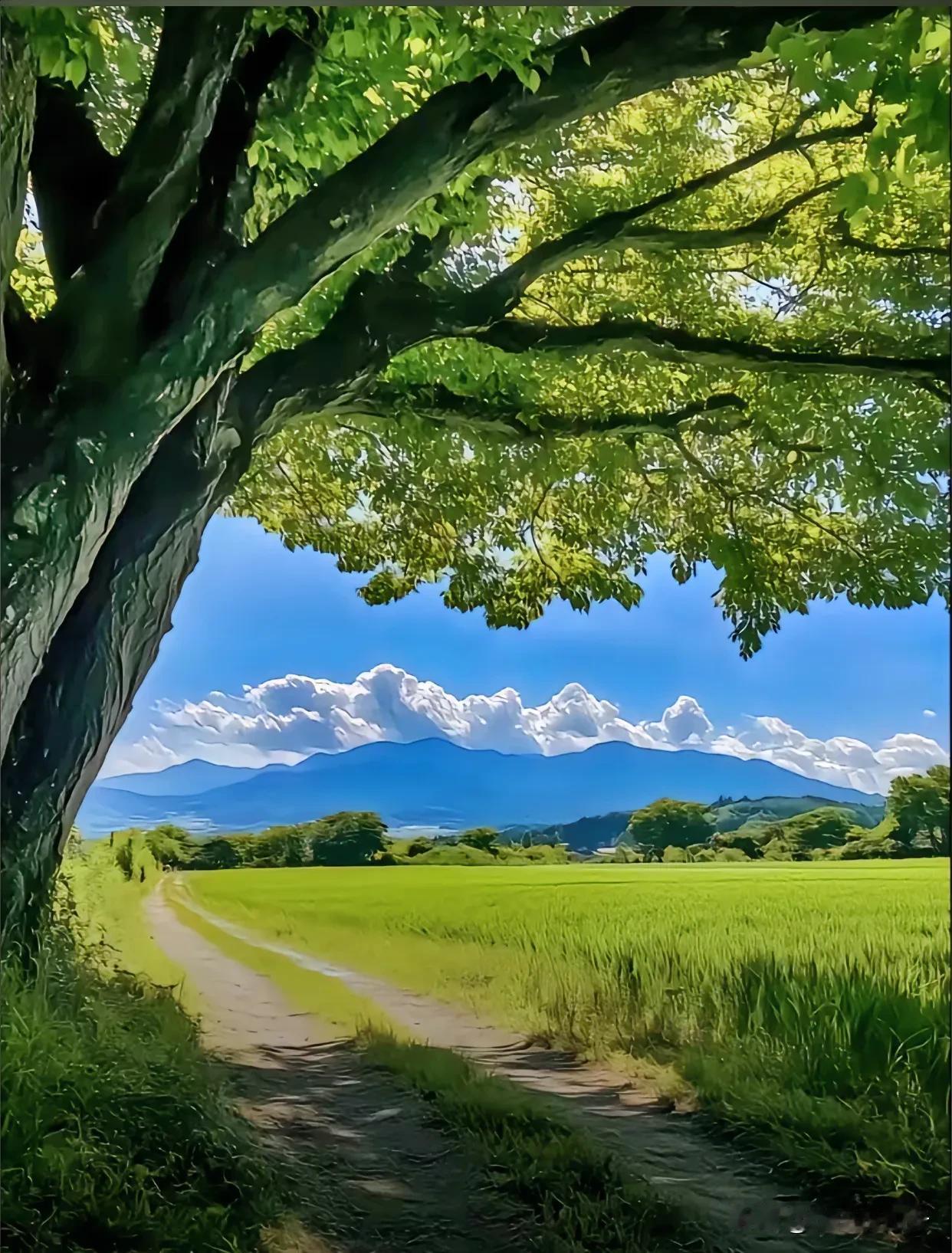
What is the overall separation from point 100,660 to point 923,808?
130cm

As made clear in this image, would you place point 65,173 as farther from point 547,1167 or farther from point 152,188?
point 547,1167

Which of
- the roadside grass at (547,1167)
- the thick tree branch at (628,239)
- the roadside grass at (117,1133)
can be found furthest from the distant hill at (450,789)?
the thick tree branch at (628,239)

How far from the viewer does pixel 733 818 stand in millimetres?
1490

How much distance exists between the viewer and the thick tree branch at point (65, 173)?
56.6 inches

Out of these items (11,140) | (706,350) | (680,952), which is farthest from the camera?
(706,350)

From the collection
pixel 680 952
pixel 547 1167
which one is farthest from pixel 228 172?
pixel 547 1167

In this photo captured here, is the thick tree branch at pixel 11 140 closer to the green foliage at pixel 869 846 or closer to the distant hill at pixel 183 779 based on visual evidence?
the distant hill at pixel 183 779

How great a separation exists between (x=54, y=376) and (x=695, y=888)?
1210mm

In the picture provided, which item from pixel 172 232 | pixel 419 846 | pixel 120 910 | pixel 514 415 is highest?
pixel 172 232

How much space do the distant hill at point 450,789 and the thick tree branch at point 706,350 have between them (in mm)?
660

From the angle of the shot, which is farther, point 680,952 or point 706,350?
point 706,350

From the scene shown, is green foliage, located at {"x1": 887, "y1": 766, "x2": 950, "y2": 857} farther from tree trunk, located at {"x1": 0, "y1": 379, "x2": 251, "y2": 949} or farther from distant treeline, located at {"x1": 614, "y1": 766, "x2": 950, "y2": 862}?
tree trunk, located at {"x1": 0, "y1": 379, "x2": 251, "y2": 949}

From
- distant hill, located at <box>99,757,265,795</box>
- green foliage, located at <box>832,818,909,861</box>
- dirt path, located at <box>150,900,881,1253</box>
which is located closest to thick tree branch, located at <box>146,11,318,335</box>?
distant hill, located at <box>99,757,265,795</box>

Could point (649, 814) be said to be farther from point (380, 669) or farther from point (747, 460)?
point (747, 460)
